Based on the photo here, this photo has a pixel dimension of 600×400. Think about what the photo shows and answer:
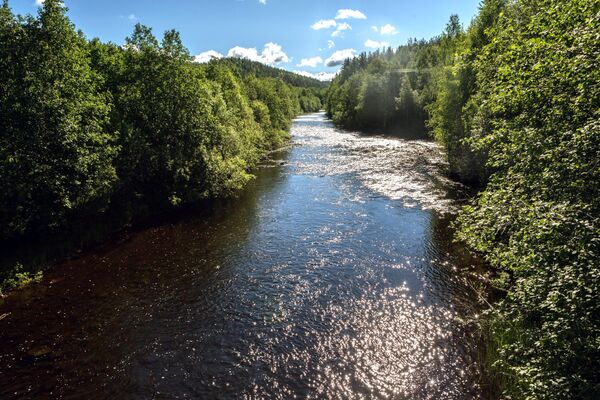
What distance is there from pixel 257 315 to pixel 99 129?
58.1 ft

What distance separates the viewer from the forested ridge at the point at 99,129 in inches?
826

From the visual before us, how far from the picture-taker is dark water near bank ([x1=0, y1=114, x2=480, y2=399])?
43.9 ft

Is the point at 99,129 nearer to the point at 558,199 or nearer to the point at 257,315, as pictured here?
the point at 257,315

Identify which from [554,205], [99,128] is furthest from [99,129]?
[554,205]

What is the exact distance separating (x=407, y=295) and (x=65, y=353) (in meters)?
16.1

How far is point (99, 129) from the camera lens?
24859 millimetres

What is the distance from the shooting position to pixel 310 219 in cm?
3022

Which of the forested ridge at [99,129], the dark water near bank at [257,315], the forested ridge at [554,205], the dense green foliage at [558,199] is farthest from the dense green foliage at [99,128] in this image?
the dense green foliage at [558,199]

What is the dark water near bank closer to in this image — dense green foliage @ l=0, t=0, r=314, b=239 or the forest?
the forest

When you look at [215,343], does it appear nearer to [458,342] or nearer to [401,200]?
[458,342]

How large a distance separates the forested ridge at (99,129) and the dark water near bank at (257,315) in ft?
13.2

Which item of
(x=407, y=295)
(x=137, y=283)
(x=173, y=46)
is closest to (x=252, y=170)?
(x=173, y=46)

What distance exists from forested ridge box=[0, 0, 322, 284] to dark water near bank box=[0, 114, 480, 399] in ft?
13.2

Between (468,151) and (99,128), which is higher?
(99,128)
